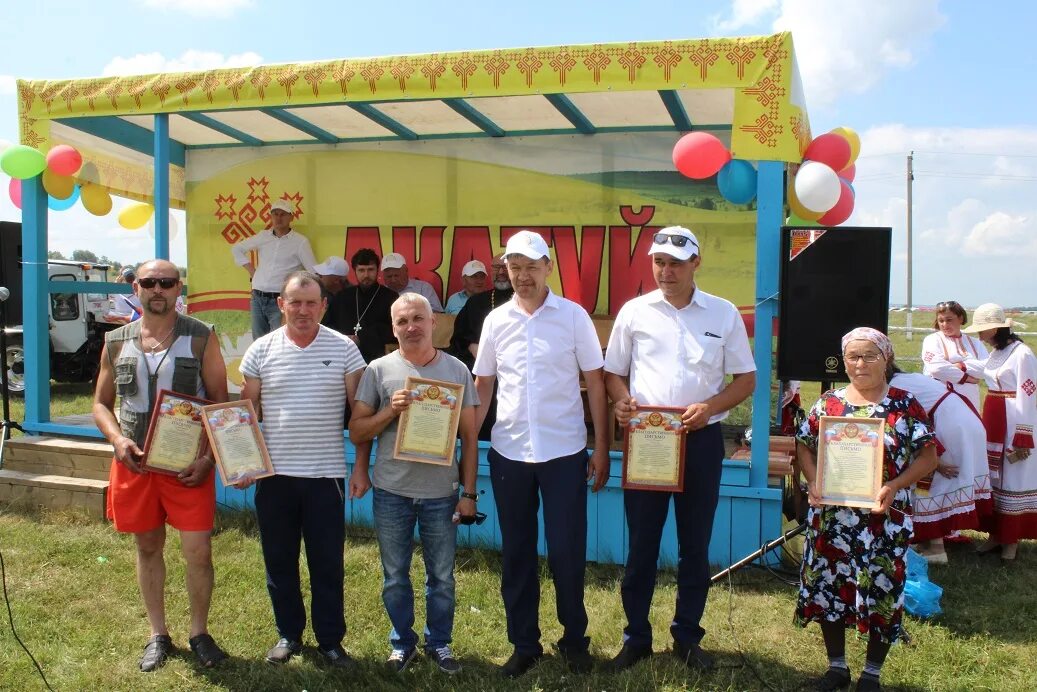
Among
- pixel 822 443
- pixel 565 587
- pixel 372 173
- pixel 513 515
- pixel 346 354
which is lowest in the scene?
pixel 565 587

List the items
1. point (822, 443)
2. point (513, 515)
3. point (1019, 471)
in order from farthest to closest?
point (1019, 471)
point (513, 515)
point (822, 443)

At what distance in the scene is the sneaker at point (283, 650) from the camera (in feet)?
11.8

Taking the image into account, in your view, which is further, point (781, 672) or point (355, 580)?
point (355, 580)

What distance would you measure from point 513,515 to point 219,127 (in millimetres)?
5814

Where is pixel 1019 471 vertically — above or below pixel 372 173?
below

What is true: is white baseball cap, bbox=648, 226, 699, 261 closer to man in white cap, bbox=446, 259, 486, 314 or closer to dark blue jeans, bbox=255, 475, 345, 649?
dark blue jeans, bbox=255, 475, 345, 649

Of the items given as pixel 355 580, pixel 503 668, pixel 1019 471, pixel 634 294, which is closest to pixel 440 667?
pixel 503 668

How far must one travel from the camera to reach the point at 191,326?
3.57 m

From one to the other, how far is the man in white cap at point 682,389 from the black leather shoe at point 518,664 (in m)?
0.37

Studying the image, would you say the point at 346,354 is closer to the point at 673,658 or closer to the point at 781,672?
the point at 673,658

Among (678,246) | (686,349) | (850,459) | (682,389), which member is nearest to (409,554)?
(682,389)

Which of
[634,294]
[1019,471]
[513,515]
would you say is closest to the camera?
[513,515]

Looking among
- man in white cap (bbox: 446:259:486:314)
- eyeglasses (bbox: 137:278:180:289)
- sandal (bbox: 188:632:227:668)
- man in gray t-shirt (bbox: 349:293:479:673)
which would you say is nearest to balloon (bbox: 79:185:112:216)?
man in white cap (bbox: 446:259:486:314)

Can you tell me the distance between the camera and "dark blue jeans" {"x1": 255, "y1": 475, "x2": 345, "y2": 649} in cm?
341
